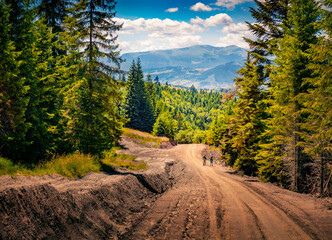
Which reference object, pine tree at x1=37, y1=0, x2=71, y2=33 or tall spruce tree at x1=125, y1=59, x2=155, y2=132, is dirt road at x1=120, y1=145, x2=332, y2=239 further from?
tall spruce tree at x1=125, y1=59, x2=155, y2=132

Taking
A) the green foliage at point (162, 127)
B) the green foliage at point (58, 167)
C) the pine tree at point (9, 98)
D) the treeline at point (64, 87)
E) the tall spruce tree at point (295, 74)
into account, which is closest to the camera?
the green foliage at point (58, 167)

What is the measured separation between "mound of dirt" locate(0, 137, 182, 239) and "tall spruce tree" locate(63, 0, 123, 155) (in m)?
4.11

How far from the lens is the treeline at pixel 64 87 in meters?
11.1

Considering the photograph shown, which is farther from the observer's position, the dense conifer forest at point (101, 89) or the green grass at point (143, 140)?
the green grass at point (143, 140)

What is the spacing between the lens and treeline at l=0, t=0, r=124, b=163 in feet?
36.3

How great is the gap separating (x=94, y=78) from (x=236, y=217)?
12745mm

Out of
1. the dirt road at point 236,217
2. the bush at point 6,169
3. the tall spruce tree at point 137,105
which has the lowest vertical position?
the dirt road at point 236,217

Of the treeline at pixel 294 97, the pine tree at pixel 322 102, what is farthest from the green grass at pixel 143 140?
the pine tree at pixel 322 102

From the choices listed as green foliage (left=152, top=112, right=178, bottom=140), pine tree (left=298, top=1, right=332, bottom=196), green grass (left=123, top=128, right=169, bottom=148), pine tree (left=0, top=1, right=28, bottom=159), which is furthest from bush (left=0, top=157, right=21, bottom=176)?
green foliage (left=152, top=112, right=178, bottom=140)

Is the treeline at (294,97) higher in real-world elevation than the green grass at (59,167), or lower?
higher

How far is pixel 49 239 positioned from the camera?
17.2 ft

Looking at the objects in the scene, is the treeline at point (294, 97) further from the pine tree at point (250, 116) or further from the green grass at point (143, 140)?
the green grass at point (143, 140)

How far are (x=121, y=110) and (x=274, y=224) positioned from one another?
176 feet

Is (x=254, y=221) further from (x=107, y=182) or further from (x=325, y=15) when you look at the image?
(x=325, y=15)
